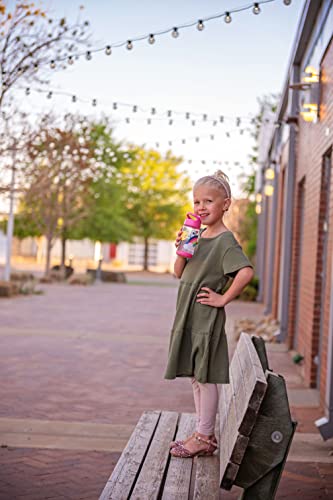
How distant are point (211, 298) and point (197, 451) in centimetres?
72

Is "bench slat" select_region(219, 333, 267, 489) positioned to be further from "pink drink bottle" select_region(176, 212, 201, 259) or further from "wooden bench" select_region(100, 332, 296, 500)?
"pink drink bottle" select_region(176, 212, 201, 259)

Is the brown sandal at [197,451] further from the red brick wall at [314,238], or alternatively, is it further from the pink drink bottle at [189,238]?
the red brick wall at [314,238]

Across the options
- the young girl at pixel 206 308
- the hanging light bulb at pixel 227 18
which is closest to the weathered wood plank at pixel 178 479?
the young girl at pixel 206 308

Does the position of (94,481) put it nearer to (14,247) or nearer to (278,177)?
(278,177)

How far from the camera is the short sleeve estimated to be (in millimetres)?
3521

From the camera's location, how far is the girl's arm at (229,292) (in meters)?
3.48

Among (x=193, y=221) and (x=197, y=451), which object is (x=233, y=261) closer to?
(x=193, y=221)

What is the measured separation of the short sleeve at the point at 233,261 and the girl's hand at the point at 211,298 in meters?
0.11

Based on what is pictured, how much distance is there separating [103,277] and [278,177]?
17806 mm

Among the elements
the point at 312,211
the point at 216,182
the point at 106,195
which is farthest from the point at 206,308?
the point at 106,195

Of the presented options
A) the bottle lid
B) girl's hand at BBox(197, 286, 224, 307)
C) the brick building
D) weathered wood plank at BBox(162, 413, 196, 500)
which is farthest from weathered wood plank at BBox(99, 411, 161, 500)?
the brick building

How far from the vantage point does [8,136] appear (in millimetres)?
16094

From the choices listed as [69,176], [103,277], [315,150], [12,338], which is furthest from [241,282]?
[103,277]

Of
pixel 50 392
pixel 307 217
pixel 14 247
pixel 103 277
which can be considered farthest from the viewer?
pixel 14 247
